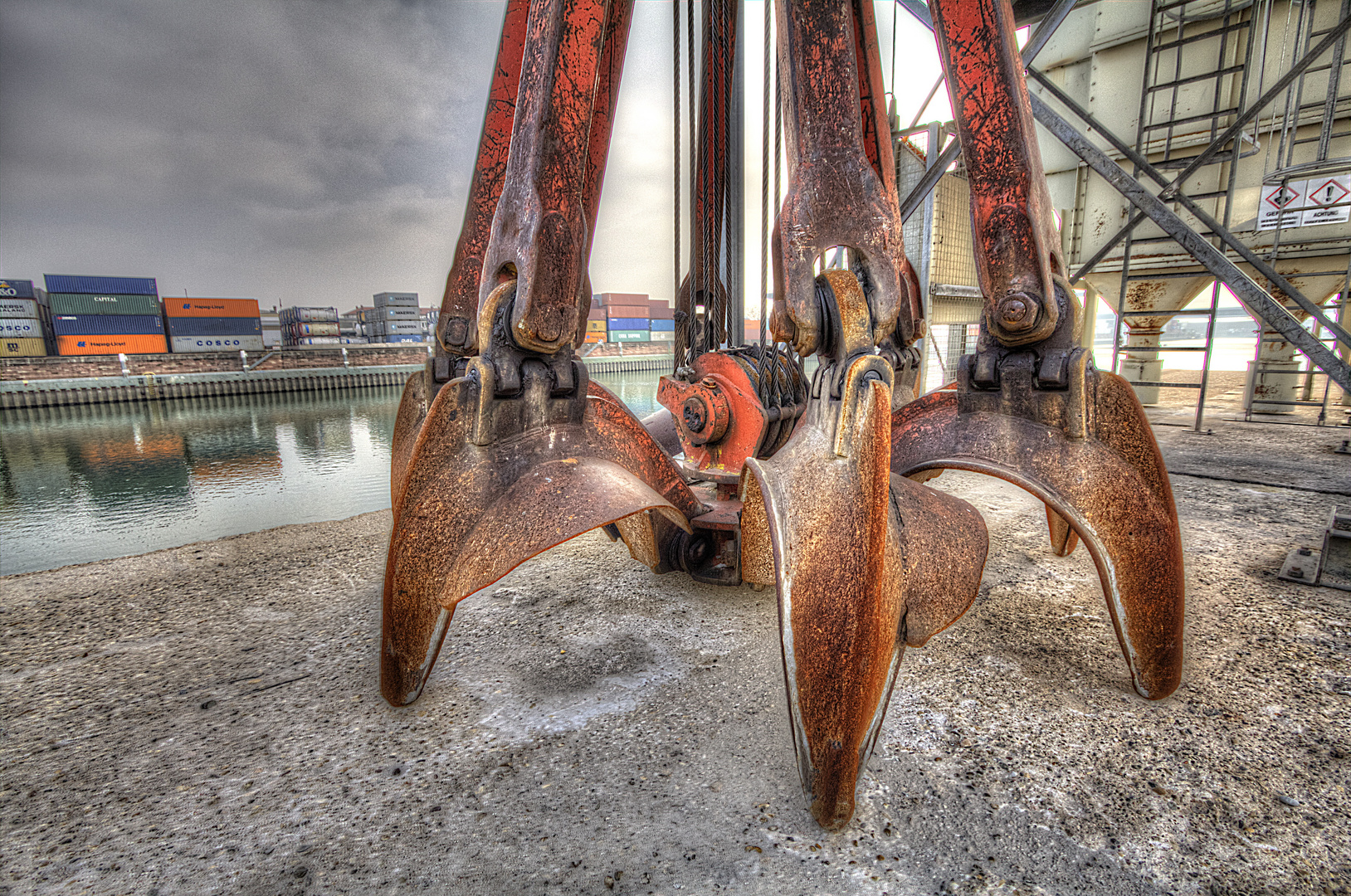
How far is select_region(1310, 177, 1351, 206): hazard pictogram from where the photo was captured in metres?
5.75

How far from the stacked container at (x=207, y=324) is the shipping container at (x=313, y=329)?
4065mm

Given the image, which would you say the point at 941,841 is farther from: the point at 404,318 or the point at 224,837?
the point at 404,318

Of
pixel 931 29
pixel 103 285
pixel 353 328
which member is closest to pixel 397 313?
pixel 353 328

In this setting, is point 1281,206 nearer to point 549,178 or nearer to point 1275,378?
point 1275,378

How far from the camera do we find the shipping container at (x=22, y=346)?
25.7 metres

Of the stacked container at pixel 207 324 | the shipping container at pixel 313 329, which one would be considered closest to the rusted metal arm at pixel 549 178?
the stacked container at pixel 207 324

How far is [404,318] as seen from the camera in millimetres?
38406

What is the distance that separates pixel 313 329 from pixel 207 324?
6.32 meters

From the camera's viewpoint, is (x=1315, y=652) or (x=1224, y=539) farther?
(x=1224, y=539)

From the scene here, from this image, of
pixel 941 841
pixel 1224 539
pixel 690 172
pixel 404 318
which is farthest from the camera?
pixel 404 318

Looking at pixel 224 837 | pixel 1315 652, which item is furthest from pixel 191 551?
pixel 1315 652

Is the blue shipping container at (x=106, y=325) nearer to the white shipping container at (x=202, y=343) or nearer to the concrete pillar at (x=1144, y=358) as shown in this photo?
the white shipping container at (x=202, y=343)

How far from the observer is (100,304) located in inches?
1128

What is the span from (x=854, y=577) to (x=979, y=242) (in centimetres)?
143
